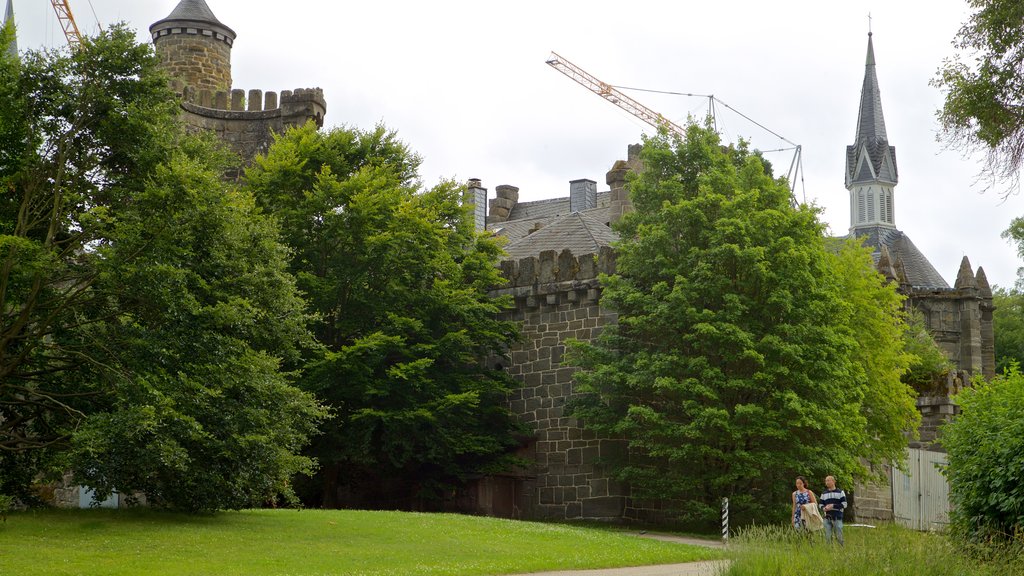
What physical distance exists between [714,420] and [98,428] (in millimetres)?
14758

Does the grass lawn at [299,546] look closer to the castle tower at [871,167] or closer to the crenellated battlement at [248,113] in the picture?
the crenellated battlement at [248,113]

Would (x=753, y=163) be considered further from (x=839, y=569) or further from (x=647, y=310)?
(x=839, y=569)

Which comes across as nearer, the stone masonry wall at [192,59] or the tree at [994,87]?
the tree at [994,87]

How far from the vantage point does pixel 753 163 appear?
113 feet

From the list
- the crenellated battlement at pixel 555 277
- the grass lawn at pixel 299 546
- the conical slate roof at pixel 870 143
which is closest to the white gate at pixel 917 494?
the crenellated battlement at pixel 555 277

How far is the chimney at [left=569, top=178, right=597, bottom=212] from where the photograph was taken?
209 feet

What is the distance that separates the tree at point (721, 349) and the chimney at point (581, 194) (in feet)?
90.7

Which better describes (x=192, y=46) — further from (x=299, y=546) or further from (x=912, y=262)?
(x=912, y=262)

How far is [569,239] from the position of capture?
41.4 meters

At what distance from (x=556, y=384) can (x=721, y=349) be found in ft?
21.0

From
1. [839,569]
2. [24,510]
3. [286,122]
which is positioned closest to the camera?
[839,569]

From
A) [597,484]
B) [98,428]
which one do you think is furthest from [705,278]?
[98,428]

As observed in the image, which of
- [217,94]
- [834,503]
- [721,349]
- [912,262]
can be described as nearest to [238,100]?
[217,94]

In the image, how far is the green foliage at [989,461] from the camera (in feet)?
60.3
